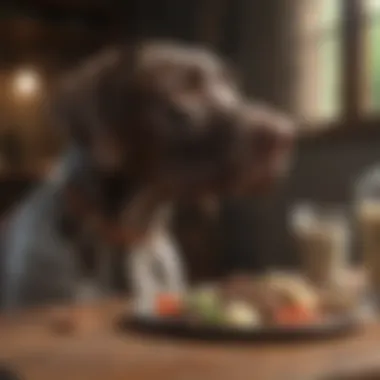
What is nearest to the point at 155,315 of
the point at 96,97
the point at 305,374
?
the point at 305,374

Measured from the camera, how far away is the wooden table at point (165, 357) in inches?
26.2

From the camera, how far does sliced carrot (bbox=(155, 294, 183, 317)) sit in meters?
0.93

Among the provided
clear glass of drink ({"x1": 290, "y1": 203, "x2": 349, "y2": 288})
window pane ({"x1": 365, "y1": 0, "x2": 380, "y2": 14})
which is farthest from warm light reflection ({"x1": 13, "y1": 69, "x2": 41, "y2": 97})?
clear glass of drink ({"x1": 290, "y1": 203, "x2": 349, "y2": 288})

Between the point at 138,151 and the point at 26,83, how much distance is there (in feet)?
3.60

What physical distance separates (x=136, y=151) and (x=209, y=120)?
0.54 ft

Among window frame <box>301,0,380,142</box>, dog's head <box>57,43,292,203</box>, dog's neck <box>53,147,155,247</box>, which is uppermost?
window frame <box>301,0,380,142</box>

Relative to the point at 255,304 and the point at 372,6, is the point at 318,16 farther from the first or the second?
the point at 255,304

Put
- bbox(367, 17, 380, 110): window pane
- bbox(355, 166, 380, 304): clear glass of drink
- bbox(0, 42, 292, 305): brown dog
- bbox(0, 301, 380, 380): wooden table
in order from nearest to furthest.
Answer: bbox(0, 301, 380, 380): wooden table
bbox(355, 166, 380, 304): clear glass of drink
bbox(0, 42, 292, 305): brown dog
bbox(367, 17, 380, 110): window pane

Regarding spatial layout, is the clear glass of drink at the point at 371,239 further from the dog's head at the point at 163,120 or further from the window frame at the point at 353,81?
the window frame at the point at 353,81

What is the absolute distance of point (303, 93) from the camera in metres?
2.54

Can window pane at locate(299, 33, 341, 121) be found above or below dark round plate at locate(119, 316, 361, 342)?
above

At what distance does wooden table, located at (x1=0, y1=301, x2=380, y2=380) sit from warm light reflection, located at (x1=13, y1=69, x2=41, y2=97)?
1.48 m

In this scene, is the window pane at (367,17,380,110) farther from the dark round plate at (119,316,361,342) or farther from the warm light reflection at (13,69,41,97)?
the dark round plate at (119,316,361,342)

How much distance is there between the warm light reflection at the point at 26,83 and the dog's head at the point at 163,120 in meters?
0.83
